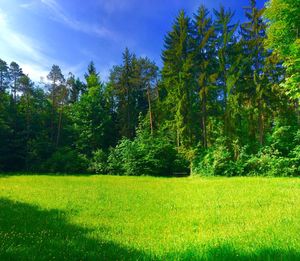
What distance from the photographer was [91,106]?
4603 centimetres

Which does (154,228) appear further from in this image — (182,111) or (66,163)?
(66,163)

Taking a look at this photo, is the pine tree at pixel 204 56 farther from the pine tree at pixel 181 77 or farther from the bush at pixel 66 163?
the bush at pixel 66 163

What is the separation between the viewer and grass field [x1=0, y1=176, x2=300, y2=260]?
6.30 metres

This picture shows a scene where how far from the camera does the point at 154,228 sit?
930 cm

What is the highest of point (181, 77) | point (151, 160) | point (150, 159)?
point (181, 77)

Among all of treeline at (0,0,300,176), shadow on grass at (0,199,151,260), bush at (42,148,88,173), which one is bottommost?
shadow on grass at (0,199,151,260)

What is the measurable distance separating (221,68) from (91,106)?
68.5 ft

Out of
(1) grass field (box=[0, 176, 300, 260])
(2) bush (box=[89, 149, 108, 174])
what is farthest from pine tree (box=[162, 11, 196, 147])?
(1) grass field (box=[0, 176, 300, 260])

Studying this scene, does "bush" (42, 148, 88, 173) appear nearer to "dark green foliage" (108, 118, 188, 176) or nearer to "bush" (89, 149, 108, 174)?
"bush" (89, 149, 108, 174)

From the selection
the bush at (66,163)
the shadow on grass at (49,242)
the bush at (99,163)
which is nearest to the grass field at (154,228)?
the shadow on grass at (49,242)

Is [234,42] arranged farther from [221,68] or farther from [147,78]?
[147,78]

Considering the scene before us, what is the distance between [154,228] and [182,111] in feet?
91.8

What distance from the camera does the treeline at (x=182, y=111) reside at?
30609 mm

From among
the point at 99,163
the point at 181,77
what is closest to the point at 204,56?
the point at 181,77
